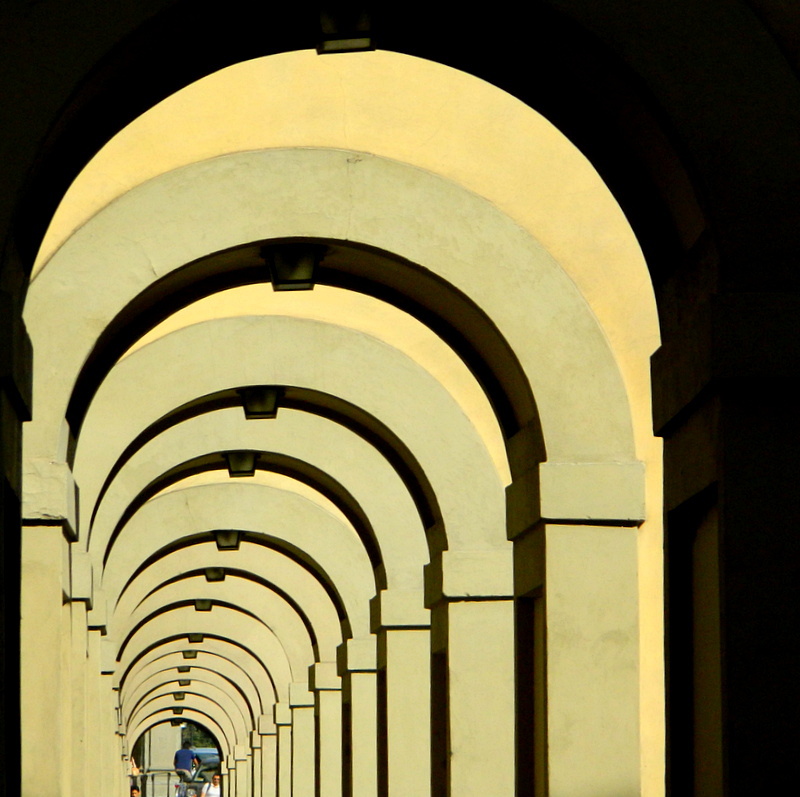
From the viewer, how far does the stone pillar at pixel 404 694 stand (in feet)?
48.2

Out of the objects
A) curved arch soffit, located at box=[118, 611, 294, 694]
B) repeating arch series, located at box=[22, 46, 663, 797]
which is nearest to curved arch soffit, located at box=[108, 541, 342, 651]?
repeating arch series, located at box=[22, 46, 663, 797]

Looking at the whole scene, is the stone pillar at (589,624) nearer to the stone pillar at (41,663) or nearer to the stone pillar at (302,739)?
the stone pillar at (41,663)

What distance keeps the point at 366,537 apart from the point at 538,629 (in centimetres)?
811

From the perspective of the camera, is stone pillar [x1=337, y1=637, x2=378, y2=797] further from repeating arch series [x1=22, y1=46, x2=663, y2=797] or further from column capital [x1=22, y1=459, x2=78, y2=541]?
column capital [x1=22, y1=459, x2=78, y2=541]

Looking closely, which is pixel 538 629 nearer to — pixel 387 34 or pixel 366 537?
pixel 387 34

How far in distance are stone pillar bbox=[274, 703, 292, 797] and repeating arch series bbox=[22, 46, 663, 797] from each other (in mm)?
14160

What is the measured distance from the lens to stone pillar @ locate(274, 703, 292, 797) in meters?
31.0

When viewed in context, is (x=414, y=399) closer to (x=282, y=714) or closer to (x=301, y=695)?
(x=301, y=695)

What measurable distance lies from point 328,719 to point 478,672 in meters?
12.0

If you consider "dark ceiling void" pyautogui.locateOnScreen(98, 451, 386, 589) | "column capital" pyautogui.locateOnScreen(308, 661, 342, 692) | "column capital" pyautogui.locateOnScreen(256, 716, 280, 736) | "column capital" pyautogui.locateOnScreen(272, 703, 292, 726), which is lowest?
"column capital" pyautogui.locateOnScreen(256, 716, 280, 736)

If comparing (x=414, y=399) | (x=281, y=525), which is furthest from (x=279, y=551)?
(x=414, y=399)

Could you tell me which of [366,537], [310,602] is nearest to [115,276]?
[366,537]

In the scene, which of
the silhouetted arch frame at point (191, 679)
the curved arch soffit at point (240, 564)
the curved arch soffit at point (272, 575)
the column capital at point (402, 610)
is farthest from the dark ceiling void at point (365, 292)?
the silhouetted arch frame at point (191, 679)

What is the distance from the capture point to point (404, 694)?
14.8 meters
